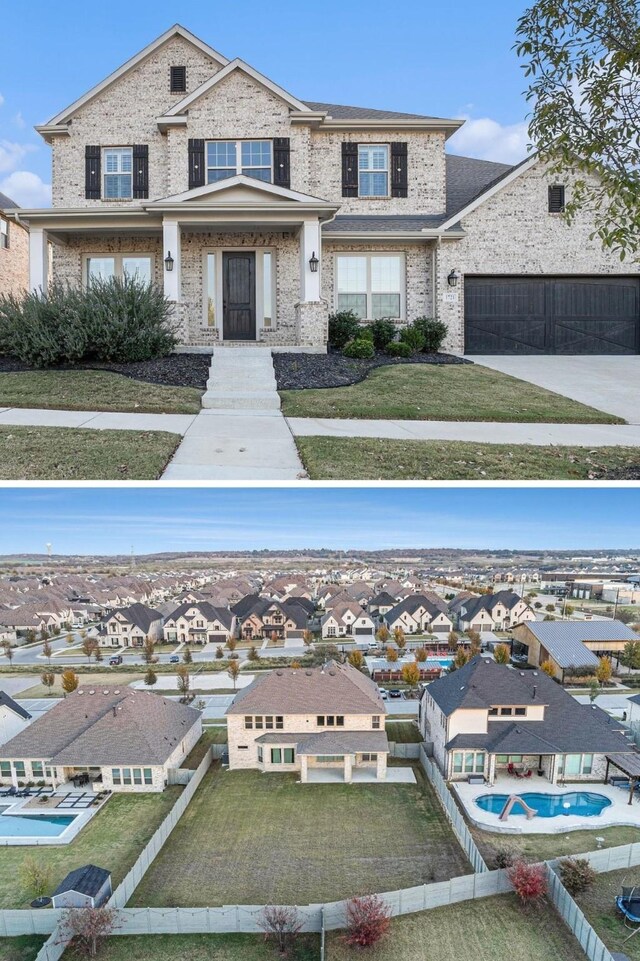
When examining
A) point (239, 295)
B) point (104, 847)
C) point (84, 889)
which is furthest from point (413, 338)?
point (84, 889)

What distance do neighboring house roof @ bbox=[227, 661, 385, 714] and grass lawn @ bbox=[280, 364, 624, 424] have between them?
225 inches

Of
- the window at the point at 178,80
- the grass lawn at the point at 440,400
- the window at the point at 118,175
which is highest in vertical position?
the window at the point at 178,80

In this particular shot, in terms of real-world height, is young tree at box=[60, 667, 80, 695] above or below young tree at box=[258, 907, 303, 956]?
above

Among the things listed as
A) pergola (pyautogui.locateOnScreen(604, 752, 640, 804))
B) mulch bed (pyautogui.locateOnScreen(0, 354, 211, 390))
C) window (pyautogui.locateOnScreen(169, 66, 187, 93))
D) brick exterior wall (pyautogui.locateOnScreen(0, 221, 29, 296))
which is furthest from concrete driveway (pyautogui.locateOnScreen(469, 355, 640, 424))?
brick exterior wall (pyautogui.locateOnScreen(0, 221, 29, 296))

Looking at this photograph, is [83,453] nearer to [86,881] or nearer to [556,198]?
[86,881]

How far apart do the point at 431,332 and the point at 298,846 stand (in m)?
16.5

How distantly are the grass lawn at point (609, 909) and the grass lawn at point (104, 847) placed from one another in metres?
6.54


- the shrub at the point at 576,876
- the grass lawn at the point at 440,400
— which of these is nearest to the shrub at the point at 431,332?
the grass lawn at the point at 440,400

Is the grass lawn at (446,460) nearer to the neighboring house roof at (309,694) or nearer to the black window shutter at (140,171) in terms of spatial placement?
the neighboring house roof at (309,694)

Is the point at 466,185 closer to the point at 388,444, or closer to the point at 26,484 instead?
the point at 388,444

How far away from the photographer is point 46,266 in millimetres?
22859

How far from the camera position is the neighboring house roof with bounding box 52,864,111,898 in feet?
31.9

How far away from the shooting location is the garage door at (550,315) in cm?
2472

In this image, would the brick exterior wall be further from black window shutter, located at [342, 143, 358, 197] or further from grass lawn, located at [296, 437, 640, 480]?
grass lawn, located at [296, 437, 640, 480]
